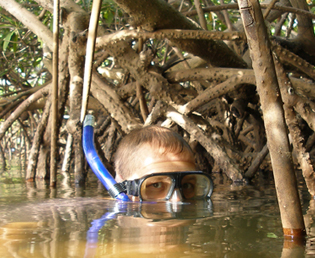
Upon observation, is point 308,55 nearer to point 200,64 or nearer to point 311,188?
point 200,64

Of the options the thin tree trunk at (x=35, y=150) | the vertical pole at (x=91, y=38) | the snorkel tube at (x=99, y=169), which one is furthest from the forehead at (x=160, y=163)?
the thin tree trunk at (x=35, y=150)

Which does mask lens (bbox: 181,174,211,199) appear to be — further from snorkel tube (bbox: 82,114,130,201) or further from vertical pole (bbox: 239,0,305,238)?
vertical pole (bbox: 239,0,305,238)

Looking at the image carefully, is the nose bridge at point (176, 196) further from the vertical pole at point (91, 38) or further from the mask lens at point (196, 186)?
the vertical pole at point (91, 38)

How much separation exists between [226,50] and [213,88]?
1.03 ft

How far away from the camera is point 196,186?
1.83 m

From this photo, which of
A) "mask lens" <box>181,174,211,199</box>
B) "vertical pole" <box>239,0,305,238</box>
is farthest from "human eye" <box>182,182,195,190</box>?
"vertical pole" <box>239,0,305,238</box>

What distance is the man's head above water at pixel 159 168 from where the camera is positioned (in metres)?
1.65

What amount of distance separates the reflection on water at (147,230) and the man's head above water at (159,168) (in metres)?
0.08

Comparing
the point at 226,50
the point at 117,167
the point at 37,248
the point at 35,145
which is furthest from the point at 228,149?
the point at 37,248

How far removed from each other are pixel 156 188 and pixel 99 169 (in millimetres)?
379

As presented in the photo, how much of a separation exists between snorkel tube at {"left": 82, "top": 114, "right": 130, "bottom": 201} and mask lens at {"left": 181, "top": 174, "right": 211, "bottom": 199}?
29 cm

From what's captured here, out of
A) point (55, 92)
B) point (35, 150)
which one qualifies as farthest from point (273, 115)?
point (35, 150)

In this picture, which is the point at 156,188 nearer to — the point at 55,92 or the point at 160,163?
the point at 160,163

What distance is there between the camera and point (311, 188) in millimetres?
1983
